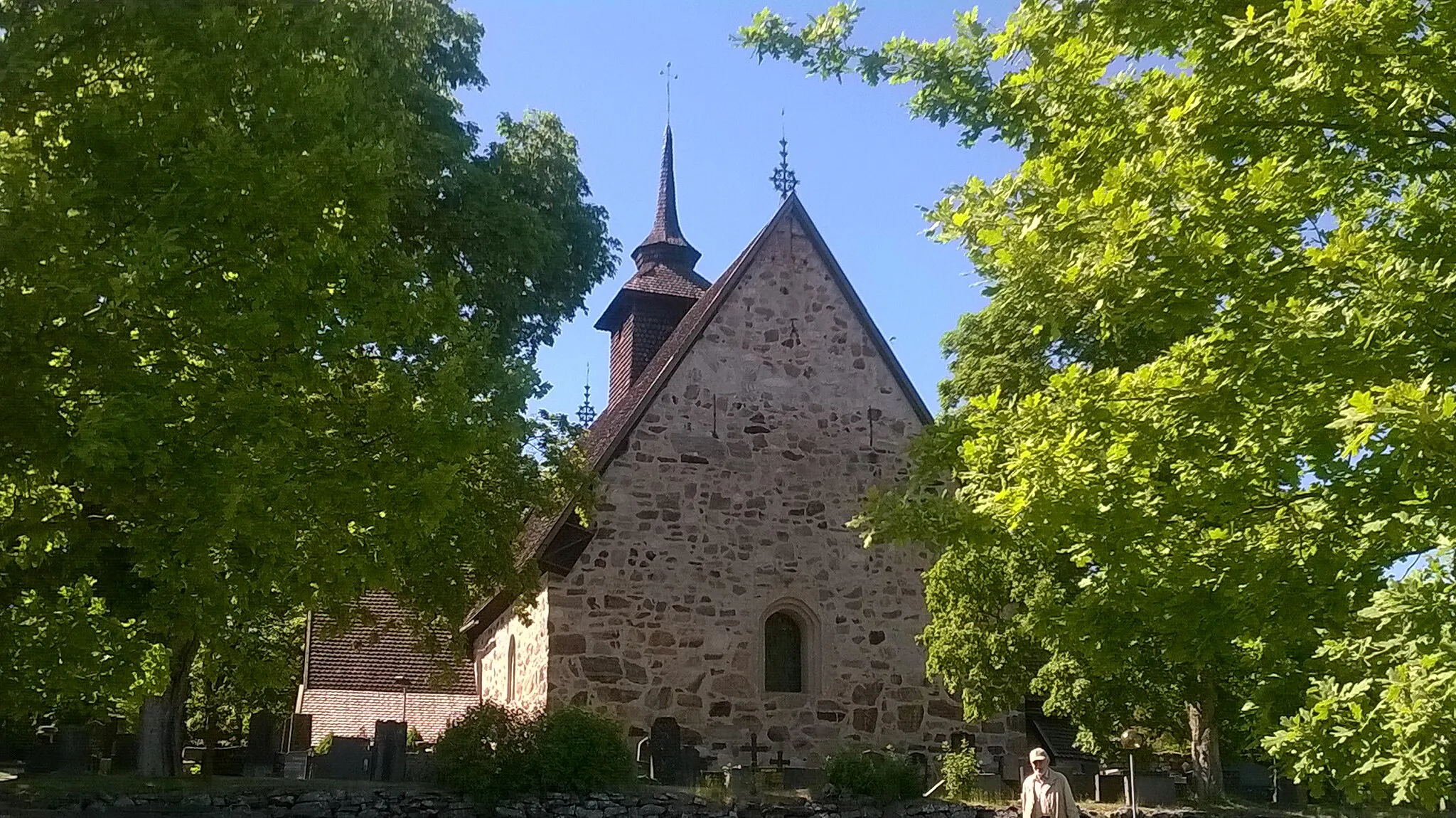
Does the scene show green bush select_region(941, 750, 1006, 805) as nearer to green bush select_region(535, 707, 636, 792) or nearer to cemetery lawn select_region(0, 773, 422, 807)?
green bush select_region(535, 707, 636, 792)

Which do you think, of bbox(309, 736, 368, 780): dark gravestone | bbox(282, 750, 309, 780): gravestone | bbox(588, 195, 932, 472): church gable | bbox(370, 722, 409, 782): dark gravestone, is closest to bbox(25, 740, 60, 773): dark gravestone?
bbox(282, 750, 309, 780): gravestone

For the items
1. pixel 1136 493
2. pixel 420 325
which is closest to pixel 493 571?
pixel 420 325

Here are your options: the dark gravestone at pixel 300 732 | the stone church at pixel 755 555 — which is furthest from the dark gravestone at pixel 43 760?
the dark gravestone at pixel 300 732

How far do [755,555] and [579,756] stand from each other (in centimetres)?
506

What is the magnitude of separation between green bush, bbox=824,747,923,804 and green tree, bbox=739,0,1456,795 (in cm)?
595

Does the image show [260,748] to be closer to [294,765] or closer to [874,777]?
[294,765]

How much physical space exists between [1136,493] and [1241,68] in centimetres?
235

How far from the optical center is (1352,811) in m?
14.8

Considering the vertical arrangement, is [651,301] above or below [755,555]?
above

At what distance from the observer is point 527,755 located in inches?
502

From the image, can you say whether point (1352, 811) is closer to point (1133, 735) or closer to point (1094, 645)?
point (1133, 735)

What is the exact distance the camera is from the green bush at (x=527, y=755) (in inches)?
496

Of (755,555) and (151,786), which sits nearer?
(151,786)

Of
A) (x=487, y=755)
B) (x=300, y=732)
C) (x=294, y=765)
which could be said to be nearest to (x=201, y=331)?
(x=487, y=755)
